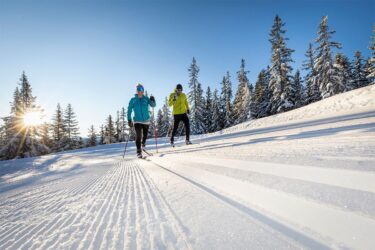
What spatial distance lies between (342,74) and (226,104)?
21.4 metres

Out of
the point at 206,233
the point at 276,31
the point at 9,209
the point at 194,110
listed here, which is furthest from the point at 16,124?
the point at 276,31

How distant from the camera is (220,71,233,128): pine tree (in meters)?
45.2

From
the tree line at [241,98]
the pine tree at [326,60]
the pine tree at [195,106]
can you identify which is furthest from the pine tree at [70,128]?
the pine tree at [326,60]

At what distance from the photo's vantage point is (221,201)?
1452 mm

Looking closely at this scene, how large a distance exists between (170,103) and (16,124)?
30.2m

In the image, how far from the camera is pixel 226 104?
151 feet

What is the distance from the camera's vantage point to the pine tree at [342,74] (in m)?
30.2

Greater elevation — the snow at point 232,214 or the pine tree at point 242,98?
the pine tree at point 242,98

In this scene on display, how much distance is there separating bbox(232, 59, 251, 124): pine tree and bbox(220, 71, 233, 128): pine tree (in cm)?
123

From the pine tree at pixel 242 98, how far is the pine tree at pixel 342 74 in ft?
44.6

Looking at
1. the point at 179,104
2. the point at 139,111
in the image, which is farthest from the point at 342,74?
the point at 139,111

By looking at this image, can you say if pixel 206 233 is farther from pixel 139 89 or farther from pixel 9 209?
pixel 139 89

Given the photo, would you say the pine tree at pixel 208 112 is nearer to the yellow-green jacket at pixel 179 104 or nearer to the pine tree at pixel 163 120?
the pine tree at pixel 163 120

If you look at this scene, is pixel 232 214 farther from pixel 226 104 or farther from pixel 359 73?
pixel 359 73
